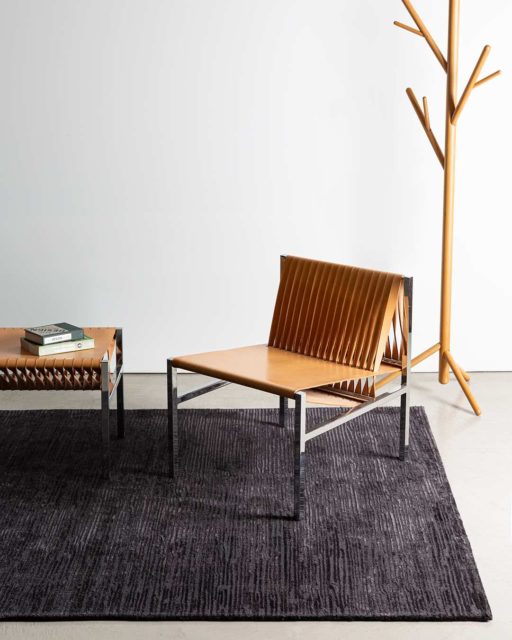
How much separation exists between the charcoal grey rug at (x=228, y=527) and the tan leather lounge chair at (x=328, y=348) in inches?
8.6

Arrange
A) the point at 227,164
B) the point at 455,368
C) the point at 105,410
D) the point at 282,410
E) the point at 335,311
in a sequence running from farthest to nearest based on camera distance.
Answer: the point at 227,164, the point at 455,368, the point at 282,410, the point at 335,311, the point at 105,410

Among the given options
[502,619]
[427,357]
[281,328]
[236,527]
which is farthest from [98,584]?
[427,357]

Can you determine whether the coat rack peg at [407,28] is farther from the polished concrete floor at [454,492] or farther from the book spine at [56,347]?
the book spine at [56,347]

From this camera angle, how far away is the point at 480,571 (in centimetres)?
282

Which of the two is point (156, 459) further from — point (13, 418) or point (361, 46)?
point (361, 46)

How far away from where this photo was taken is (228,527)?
3.08m

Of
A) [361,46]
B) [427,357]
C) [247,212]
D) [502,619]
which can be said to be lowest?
[502,619]

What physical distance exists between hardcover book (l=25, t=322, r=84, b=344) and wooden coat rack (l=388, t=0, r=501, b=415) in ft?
5.08

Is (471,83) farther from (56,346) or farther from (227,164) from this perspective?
(56,346)

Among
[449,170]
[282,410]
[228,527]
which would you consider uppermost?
[449,170]

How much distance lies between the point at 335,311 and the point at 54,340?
1.03 m

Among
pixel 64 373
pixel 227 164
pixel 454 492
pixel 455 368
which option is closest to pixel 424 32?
pixel 227 164

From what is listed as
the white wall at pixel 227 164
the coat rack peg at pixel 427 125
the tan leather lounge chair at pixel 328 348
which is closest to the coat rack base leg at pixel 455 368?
the white wall at pixel 227 164

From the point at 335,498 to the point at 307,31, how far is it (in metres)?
2.21
